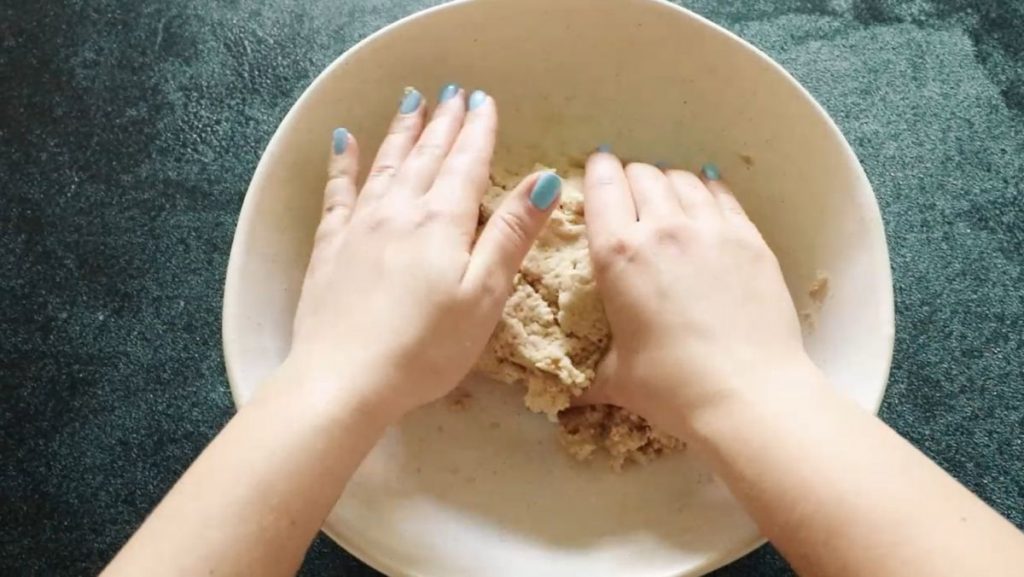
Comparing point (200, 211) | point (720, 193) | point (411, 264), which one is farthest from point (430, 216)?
point (200, 211)

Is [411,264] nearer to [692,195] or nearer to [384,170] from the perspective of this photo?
[384,170]

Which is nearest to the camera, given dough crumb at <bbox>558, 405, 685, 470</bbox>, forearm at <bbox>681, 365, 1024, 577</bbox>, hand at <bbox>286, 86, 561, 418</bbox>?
forearm at <bbox>681, 365, 1024, 577</bbox>

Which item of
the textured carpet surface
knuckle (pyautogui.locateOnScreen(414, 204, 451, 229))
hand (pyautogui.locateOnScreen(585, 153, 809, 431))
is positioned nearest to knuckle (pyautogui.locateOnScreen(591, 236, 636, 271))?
hand (pyautogui.locateOnScreen(585, 153, 809, 431))

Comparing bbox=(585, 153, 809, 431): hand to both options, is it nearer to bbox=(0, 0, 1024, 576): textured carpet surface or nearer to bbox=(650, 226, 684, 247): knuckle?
bbox=(650, 226, 684, 247): knuckle

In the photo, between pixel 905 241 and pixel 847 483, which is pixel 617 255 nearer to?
pixel 847 483

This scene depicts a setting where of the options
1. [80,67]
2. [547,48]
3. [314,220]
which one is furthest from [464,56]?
[80,67]

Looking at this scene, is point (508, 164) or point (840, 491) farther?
point (508, 164)

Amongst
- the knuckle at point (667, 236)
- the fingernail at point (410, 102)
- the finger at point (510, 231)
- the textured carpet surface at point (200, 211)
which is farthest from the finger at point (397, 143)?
the textured carpet surface at point (200, 211)

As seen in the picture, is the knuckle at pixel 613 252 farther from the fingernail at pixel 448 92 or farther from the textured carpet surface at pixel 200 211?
the textured carpet surface at pixel 200 211
